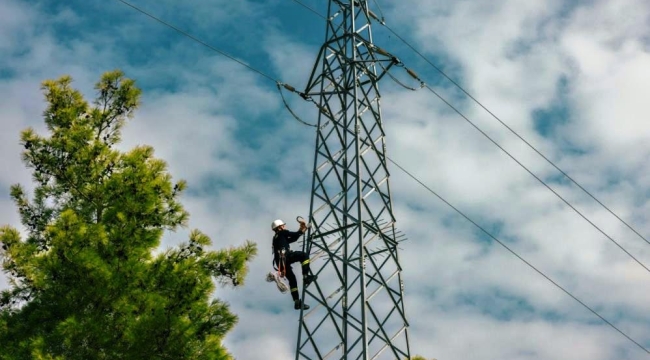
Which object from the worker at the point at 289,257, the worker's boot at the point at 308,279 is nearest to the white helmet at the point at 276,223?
the worker at the point at 289,257

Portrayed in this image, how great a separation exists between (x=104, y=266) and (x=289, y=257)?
256 centimetres

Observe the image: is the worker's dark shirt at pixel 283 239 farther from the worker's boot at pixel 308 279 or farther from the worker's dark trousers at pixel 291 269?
the worker's boot at pixel 308 279

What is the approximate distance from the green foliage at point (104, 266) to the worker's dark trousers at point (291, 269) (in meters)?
0.54

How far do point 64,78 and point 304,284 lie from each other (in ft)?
17.0

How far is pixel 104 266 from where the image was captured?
10.0m

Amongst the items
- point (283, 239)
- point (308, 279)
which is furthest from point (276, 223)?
point (308, 279)

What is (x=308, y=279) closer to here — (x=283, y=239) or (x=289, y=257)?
(x=289, y=257)

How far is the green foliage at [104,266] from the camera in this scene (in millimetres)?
9914

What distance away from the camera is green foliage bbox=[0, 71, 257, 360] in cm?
991

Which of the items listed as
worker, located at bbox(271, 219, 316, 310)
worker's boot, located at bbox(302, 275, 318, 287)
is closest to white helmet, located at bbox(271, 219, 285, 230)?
worker, located at bbox(271, 219, 316, 310)

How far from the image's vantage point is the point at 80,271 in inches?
394

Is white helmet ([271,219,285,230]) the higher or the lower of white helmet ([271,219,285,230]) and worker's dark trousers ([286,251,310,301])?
the higher

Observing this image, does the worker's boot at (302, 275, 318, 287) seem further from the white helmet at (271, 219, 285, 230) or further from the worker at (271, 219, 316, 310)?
the white helmet at (271, 219, 285, 230)

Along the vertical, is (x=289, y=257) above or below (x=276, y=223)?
below
